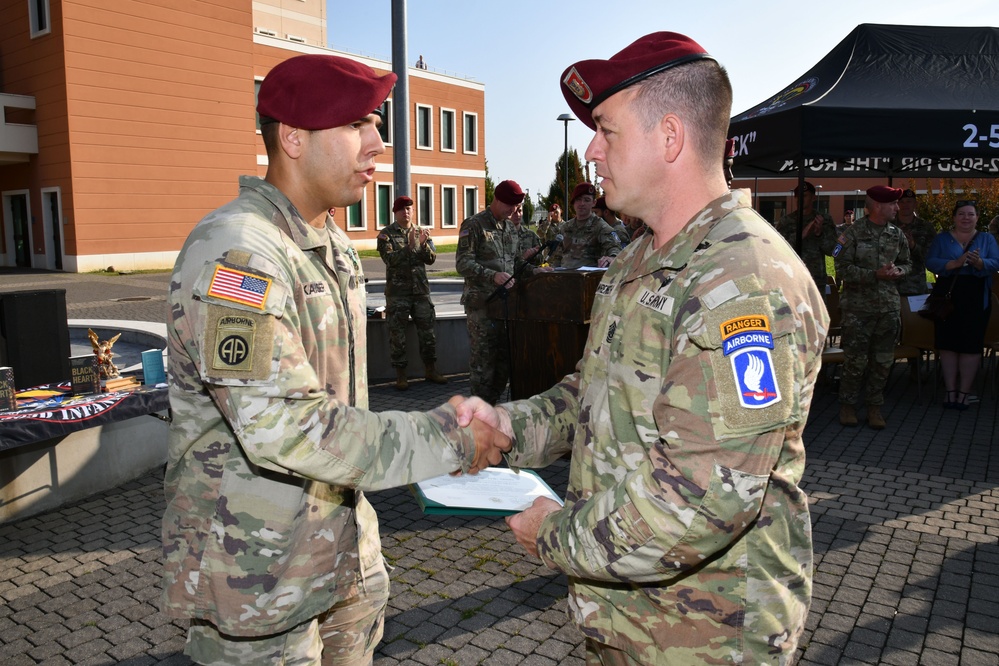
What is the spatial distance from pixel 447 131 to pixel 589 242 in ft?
102

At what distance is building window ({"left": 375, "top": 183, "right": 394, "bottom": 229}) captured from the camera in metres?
35.1

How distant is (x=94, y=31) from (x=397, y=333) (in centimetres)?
1981

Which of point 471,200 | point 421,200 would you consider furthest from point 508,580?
point 471,200

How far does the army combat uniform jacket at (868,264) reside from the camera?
740 centimetres

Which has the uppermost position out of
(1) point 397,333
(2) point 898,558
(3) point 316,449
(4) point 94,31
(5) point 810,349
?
(4) point 94,31

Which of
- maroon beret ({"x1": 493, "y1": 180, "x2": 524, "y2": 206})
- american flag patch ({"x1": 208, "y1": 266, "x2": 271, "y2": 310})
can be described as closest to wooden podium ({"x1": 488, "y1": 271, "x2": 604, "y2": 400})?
maroon beret ({"x1": 493, "y1": 180, "x2": 524, "y2": 206})

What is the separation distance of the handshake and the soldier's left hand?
23cm

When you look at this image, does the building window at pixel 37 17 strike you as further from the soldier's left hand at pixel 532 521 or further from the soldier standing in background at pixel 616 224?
the soldier's left hand at pixel 532 521

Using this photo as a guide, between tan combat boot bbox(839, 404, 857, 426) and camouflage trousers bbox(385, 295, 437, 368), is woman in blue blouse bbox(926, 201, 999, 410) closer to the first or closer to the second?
tan combat boot bbox(839, 404, 857, 426)

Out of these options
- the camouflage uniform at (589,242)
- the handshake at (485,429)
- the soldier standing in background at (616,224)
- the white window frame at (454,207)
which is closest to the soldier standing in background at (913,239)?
the soldier standing in background at (616,224)

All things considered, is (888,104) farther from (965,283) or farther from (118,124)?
(118,124)

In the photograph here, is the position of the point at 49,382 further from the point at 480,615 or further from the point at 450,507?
the point at 450,507

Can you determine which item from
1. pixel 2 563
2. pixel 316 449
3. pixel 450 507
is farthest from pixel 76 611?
pixel 316 449

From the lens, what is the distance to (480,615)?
12.4 feet
